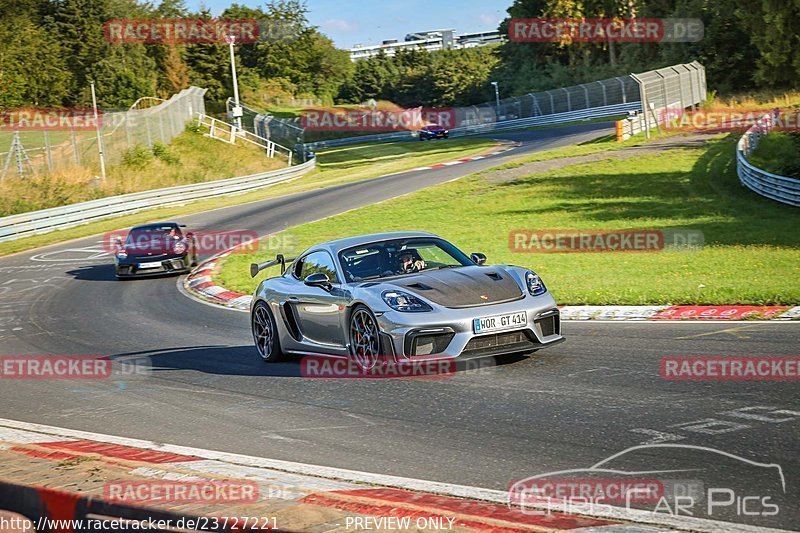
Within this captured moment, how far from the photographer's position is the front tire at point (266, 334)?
38.4 ft

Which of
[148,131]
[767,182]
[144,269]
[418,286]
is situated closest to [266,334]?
[418,286]

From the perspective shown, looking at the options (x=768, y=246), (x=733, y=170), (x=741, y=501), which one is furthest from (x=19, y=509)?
(x=733, y=170)

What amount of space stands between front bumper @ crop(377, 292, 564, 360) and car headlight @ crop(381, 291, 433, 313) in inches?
2.9

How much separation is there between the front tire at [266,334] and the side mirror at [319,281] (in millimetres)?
1229

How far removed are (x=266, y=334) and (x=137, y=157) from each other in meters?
36.7

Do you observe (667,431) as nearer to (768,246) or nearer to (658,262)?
(658,262)

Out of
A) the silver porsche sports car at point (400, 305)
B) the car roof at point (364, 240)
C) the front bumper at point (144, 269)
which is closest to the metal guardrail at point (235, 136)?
the front bumper at point (144, 269)

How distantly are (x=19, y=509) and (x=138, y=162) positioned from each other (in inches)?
1661

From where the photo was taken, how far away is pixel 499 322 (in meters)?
9.31

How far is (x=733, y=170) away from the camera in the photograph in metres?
32.8

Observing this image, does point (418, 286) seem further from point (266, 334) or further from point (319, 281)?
point (266, 334)

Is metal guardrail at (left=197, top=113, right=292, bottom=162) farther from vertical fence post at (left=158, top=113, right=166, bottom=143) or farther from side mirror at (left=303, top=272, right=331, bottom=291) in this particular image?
side mirror at (left=303, top=272, right=331, bottom=291)

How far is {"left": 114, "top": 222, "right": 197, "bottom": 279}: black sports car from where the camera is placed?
24.0 m

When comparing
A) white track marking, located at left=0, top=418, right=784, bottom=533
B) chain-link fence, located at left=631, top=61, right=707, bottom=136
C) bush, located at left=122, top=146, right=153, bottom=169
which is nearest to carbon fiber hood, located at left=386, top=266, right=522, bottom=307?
white track marking, located at left=0, top=418, right=784, bottom=533
